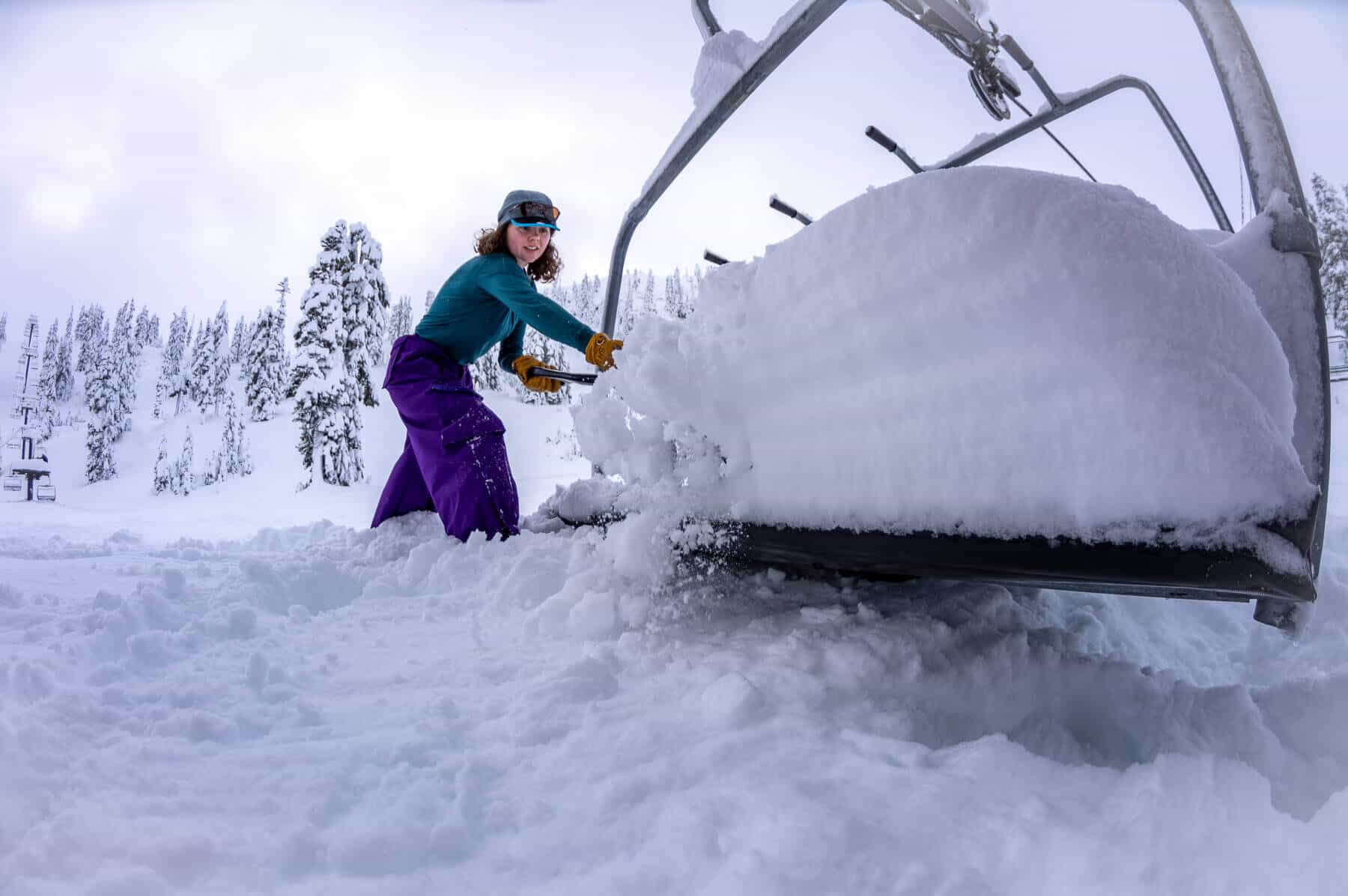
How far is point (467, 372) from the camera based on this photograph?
3.57 m

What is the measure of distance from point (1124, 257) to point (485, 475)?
2672 millimetres

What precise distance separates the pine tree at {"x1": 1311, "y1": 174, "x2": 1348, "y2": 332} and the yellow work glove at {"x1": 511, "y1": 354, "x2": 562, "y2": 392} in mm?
26305

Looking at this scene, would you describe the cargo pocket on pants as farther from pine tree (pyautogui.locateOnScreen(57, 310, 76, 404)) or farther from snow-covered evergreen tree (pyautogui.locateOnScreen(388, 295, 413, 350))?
pine tree (pyautogui.locateOnScreen(57, 310, 76, 404))

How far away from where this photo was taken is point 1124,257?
935mm

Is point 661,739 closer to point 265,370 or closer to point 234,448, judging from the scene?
point 265,370

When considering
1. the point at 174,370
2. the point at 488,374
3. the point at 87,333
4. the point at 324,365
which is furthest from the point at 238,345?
the point at 324,365

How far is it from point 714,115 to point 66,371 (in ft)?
345

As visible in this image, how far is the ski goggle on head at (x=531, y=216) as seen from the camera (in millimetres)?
3211

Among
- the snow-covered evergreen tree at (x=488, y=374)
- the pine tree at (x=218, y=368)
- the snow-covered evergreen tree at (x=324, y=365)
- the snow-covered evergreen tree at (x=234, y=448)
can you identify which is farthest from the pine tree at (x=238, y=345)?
the snow-covered evergreen tree at (x=324, y=365)

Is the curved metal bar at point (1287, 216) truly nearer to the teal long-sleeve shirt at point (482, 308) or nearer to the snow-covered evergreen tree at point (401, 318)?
the teal long-sleeve shirt at point (482, 308)

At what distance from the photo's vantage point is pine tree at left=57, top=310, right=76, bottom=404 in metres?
75.2

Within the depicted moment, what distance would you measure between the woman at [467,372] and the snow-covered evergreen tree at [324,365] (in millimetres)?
16433

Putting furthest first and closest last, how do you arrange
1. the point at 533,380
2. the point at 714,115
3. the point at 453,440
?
the point at 533,380 < the point at 453,440 < the point at 714,115

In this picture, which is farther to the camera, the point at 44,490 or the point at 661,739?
the point at 44,490
